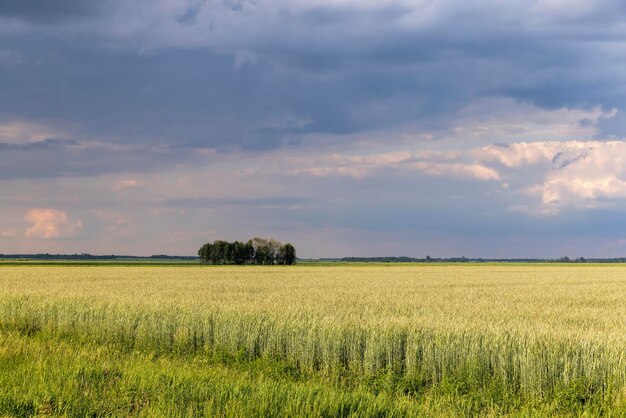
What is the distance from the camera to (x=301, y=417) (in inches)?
298

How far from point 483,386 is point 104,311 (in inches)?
525

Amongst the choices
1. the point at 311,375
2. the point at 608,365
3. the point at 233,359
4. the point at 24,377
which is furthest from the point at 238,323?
the point at 608,365

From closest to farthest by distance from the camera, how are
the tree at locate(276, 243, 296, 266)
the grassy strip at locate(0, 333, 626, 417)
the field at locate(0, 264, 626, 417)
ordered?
the grassy strip at locate(0, 333, 626, 417), the field at locate(0, 264, 626, 417), the tree at locate(276, 243, 296, 266)

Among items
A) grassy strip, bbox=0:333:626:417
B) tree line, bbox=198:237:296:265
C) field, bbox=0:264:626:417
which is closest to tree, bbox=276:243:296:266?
tree line, bbox=198:237:296:265

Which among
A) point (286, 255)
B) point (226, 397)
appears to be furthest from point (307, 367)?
point (286, 255)

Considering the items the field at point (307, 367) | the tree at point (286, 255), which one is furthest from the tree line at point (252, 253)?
the field at point (307, 367)

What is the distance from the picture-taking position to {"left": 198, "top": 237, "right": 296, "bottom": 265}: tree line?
14412 centimetres

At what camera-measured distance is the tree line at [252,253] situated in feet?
473

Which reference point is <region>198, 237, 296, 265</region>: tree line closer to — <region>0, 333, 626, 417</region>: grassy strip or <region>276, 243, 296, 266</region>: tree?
<region>276, 243, 296, 266</region>: tree

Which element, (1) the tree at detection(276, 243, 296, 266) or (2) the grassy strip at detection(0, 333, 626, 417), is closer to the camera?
(2) the grassy strip at detection(0, 333, 626, 417)

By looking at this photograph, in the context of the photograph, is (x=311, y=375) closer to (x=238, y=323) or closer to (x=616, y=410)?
(x=238, y=323)

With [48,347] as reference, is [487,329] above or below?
above

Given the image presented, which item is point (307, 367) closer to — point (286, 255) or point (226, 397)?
point (226, 397)

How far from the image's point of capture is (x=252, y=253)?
146 m
